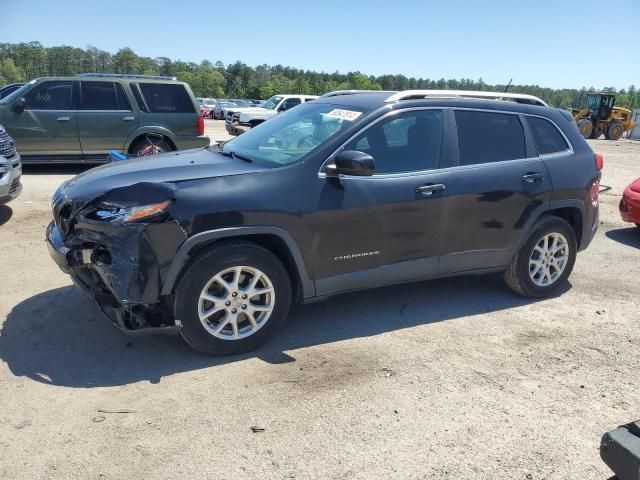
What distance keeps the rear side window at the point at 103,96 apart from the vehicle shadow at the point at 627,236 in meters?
9.02

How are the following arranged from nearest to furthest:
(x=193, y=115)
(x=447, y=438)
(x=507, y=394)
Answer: (x=447, y=438) < (x=507, y=394) < (x=193, y=115)

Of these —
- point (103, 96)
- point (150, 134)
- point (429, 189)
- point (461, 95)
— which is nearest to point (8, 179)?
point (150, 134)

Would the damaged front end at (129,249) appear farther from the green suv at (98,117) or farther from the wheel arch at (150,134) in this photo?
the wheel arch at (150,134)

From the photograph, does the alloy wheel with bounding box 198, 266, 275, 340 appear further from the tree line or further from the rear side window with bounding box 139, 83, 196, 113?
the tree line

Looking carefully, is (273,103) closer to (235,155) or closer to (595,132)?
(595,132)

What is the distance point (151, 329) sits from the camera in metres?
3.43

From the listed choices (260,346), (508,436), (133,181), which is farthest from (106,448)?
(508,436)

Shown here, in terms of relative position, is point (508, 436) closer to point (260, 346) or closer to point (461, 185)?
point (260, 346)

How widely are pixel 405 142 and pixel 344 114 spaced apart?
537 millimetres

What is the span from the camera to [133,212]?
11.0 feet

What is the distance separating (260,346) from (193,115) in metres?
8.27

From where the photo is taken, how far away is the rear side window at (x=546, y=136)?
486 cm

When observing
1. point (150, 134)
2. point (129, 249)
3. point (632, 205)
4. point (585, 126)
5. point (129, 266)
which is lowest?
point (632, 205)

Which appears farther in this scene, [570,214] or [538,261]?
[570,214]
